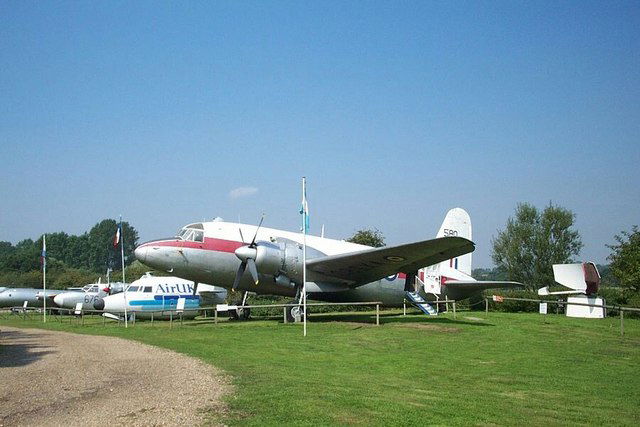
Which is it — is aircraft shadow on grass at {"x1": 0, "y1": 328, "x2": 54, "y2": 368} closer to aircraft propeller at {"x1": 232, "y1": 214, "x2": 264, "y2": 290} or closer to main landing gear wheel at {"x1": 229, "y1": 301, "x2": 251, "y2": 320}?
aircraft propeller at {"x1": 232, "y1": 214, "x2": 264, "y2": 290}

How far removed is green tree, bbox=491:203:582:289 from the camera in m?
60.7

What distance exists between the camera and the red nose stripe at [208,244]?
23391mm

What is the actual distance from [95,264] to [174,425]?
135m

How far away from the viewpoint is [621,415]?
325 inches

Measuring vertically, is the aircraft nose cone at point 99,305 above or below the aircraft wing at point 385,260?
below

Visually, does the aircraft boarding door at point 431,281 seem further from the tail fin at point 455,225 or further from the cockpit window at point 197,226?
the cockpit window at point 197,226

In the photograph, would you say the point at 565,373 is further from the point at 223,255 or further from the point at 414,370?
the point at 223,255

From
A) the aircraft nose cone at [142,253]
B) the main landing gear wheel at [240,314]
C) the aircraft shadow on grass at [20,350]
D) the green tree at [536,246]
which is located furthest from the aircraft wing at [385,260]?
the green tree at [536,246]

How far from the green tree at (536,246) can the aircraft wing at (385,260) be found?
40837 mm

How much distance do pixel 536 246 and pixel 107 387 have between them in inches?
2329

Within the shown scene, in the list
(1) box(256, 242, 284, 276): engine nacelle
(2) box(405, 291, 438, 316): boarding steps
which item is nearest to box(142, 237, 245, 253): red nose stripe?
(1) box(256, 242, 284, 276): engine nacelle

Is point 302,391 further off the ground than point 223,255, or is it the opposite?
point 223,255

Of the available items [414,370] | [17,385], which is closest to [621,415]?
[414,370]

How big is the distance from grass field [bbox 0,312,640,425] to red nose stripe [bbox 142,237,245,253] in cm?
453
